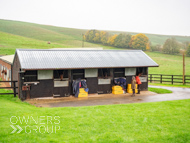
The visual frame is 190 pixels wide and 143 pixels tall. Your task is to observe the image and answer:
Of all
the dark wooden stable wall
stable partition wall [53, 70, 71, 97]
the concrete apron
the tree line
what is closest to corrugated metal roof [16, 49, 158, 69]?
stable partition wall [53, 70, 71, 97]

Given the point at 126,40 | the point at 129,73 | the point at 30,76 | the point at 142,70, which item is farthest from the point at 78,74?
the point at 126,40

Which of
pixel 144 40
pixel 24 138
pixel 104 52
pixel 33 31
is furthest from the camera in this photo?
pixel 33 31

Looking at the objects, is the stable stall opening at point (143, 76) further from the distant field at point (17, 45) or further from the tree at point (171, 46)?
the tree at point (171, 46)

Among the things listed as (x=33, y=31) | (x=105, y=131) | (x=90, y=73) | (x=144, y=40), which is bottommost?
(x=105, y=131)

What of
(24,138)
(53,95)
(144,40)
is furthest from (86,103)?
(144,40)

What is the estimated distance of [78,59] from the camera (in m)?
19.2

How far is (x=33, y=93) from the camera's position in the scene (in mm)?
16953

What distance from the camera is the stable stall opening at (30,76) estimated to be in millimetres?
16844

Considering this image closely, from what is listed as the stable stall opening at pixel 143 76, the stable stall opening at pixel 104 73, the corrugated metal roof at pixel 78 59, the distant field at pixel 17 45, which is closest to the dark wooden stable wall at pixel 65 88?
the stable stall opening at pixel 104 73

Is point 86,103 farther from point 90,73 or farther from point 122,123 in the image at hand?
point 122,123

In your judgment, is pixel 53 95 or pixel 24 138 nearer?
pixel 24 138

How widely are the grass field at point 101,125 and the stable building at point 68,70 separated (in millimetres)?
5094

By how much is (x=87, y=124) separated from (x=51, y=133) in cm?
179

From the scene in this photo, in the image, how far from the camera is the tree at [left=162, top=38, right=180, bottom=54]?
72.9 meters
